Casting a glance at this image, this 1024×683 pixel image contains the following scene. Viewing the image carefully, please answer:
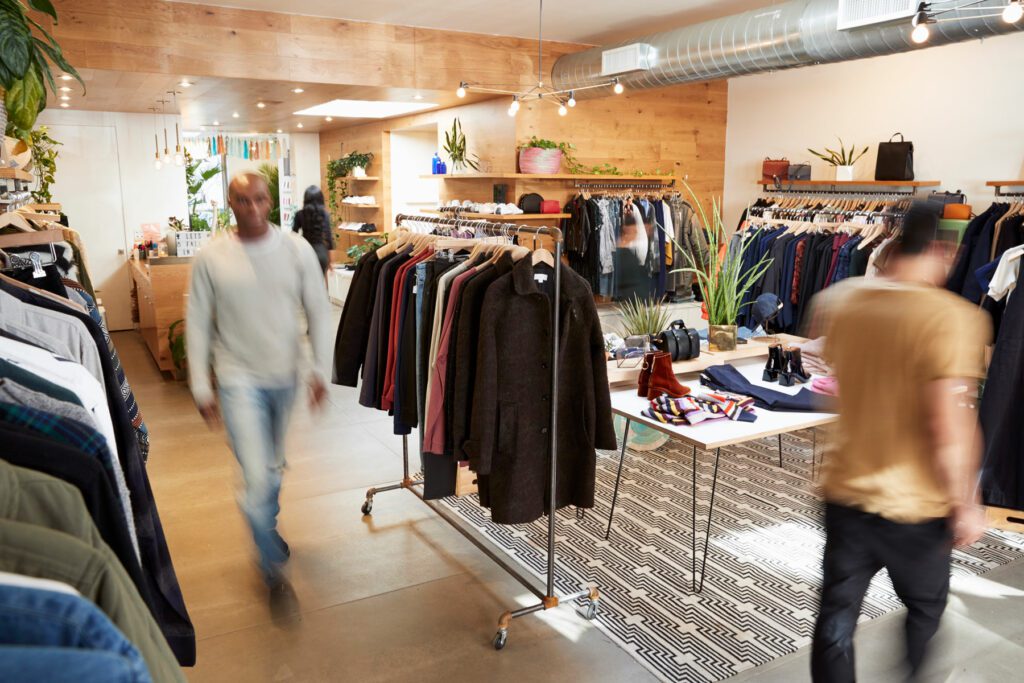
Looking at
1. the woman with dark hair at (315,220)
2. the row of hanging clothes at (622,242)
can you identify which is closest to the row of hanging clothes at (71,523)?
the woman with dark hair at (315,220)

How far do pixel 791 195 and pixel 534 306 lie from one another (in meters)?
5.71

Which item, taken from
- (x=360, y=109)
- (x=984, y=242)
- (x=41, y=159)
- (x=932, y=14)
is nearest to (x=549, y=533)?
(x=932, y=14)

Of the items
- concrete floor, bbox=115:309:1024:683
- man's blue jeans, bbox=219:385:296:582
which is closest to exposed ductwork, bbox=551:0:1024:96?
concrete floor, bbox=115:309:1024:683

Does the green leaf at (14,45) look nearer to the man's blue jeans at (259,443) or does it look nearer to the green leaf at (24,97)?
the green leaf at (24,97)

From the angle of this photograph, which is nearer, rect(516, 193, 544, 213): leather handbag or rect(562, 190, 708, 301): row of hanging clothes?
rect(516, 193, 544, 213): leather handbag

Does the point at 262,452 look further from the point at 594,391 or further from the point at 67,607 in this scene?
the point at 67,607

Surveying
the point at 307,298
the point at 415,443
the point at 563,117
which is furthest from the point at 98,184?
the point at 307,298

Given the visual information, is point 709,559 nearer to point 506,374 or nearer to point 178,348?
point 506,374

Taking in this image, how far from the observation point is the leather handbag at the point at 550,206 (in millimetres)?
7398

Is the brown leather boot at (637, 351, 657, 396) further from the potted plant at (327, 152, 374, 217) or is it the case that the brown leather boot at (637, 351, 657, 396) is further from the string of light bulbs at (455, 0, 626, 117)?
the potted plant at (327, 152, 374, 217)

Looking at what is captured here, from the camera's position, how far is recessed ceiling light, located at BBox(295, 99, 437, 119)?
934 centimetres

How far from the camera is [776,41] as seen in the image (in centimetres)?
A: 533

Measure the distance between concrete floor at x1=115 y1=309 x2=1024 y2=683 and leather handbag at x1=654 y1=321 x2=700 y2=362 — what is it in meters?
1.41

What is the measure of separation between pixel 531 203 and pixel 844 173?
277cm
